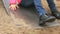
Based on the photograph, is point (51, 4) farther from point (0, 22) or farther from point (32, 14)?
point (0, 22)

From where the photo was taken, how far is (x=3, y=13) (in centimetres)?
244

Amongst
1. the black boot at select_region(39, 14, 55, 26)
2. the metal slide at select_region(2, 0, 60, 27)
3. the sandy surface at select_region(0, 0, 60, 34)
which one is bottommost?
the sandy surface at select_region(0, 0, 60, 34)

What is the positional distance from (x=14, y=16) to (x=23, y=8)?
0.22 meters

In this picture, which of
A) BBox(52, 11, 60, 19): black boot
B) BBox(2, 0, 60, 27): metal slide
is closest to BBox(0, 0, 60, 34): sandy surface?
BBox(2, 0, 60, 27): metal slide

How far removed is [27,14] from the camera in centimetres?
236

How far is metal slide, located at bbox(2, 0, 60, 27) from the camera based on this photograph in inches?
87.5

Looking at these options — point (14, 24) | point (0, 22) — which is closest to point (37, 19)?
point (14, 24)

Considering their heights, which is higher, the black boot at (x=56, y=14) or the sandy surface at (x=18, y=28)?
the black boot at (x=56, y=14)

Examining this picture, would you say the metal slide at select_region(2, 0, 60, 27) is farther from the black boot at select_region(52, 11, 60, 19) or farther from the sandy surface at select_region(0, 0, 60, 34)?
the black boot at select_region(52, 11, 60, 19)

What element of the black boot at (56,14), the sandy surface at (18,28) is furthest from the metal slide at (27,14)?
the black boot at (56,14)

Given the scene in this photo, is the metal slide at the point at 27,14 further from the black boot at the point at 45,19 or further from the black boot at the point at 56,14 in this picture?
the black boot at the point at 56,14

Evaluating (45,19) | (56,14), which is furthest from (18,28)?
(56,14)

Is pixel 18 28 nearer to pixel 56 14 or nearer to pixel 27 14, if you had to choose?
pixel 27 14

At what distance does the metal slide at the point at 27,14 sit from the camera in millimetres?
2222
